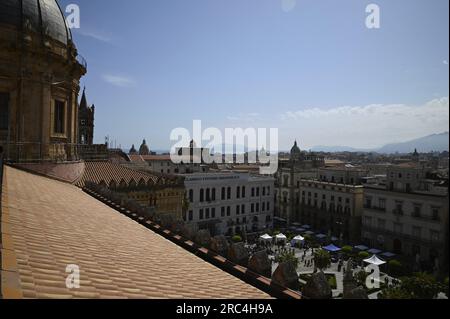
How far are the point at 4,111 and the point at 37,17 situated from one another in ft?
18.1

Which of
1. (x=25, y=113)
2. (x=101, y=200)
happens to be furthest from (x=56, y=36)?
Result: (x=101, y=200)

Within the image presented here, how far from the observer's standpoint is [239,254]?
8.08m

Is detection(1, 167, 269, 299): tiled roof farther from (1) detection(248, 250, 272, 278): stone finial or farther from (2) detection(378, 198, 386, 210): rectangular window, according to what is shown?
(2) detection(378, 198, 386, 210): rectangular window

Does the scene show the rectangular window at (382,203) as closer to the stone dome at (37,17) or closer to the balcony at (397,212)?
the balcony at (397,212)

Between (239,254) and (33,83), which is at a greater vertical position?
(33,83)

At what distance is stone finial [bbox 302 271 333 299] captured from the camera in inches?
192

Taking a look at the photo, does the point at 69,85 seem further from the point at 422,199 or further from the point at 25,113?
the point at 422,199

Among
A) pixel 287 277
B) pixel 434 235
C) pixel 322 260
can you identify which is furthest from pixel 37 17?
pixel 434 235

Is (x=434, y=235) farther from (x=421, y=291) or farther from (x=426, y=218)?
(x=421, y=291)

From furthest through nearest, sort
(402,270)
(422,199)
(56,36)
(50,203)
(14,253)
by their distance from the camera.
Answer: (422,199)
(402,270)
(56,36)
(50,203)
(14,253)

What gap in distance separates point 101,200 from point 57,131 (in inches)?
243

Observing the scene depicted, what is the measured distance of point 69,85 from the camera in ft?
66.0

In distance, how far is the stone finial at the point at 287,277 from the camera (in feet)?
19.5

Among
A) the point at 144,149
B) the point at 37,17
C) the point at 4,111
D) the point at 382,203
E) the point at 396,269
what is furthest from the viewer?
the point at 144,149
